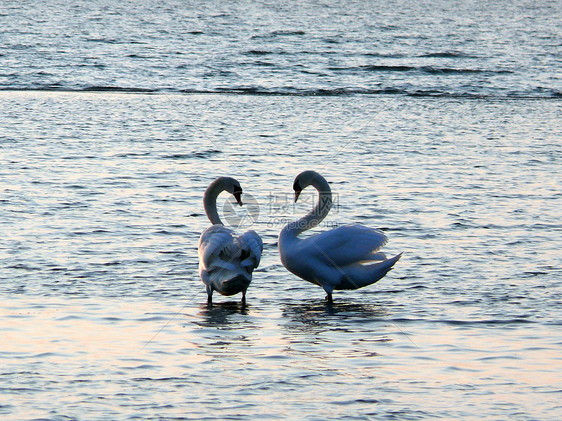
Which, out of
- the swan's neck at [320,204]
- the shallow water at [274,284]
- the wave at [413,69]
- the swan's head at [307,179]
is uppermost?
the wave at [413,69]

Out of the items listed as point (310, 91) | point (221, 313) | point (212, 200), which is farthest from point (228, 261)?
point (310, 91)

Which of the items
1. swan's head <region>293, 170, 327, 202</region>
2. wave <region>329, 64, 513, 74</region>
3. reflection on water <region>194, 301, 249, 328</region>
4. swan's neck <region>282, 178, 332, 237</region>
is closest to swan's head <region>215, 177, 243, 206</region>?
swan's head <region>293, 170, 327, 202</region>

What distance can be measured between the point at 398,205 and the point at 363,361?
18.2 feet

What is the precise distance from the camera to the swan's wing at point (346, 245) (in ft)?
29.7

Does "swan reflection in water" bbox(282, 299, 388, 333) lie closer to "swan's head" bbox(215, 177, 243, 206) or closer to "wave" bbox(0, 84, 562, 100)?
"swan's head" bbox(215, 177, 243, 206)

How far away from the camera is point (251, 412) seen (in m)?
6.15

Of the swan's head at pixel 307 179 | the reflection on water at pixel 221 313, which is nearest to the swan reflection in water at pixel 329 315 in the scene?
the reflection on water at pixel 221 313

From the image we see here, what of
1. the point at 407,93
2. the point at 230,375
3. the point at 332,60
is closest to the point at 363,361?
the point at 230,375

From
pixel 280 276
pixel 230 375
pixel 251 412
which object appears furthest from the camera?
pixel 280 276

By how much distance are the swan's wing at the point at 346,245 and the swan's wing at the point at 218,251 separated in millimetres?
712

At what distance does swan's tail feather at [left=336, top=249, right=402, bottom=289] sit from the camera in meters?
9.02

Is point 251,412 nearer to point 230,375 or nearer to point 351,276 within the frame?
point 230,375

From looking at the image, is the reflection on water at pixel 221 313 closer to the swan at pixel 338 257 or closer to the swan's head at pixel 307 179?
the swan at pixel 338 257

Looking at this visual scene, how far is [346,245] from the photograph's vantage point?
9.21m
